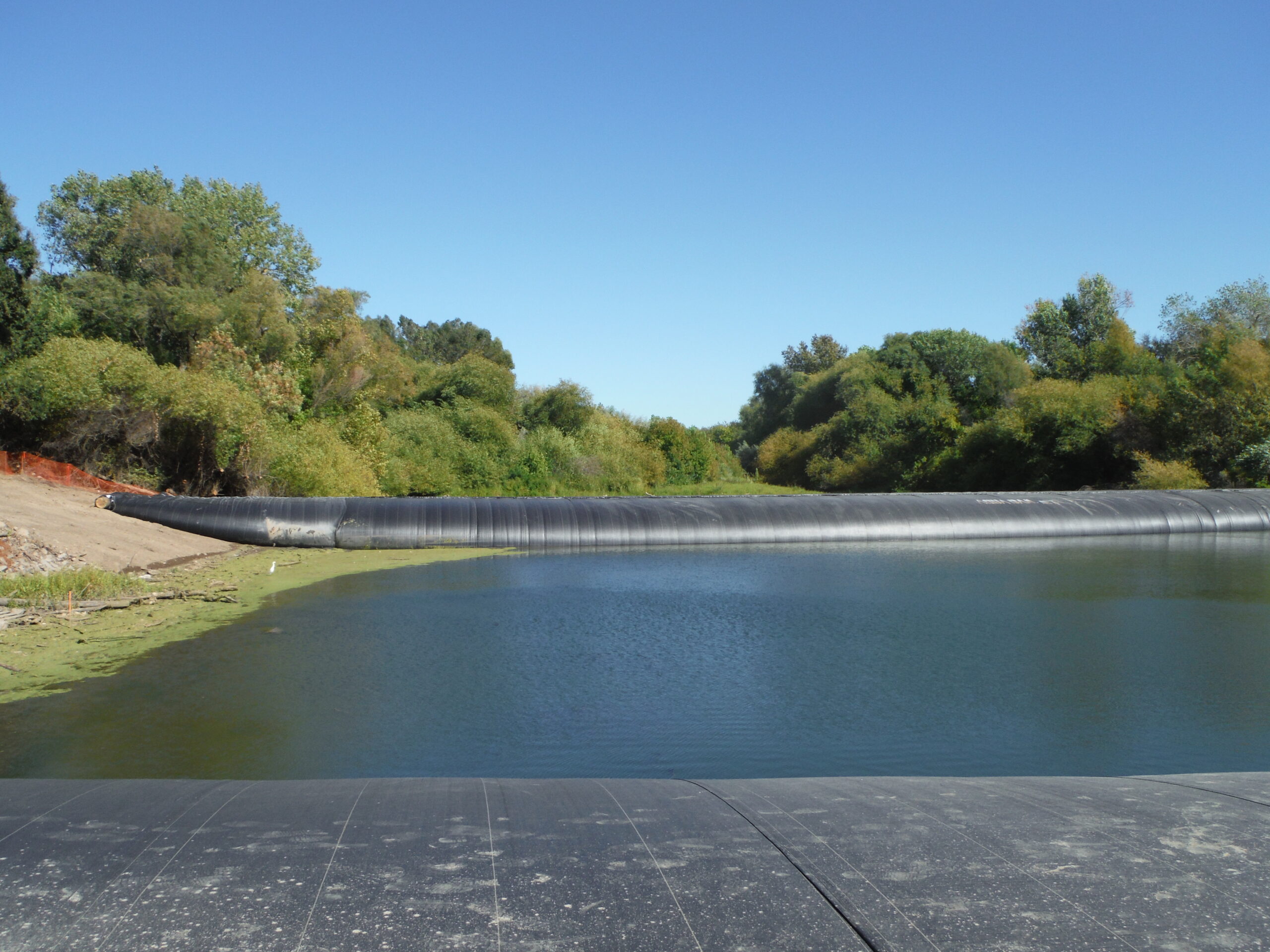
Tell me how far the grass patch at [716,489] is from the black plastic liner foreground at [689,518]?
30.5ft

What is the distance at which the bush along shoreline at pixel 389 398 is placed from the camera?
18.7 m

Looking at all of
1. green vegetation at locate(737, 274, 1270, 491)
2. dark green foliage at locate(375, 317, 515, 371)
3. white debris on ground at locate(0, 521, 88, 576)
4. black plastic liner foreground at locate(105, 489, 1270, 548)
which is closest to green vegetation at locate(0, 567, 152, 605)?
white debris on ground at locate(0, 521, 88, 576)

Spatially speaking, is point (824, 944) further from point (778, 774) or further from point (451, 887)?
point (778, 774)

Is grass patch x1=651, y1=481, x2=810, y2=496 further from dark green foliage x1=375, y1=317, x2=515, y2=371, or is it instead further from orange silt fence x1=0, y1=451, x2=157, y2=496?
dark green foliage x1=375, y1=317, x2=515, y2=371

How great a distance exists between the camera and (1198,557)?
50.1 ft

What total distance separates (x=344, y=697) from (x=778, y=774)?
317 centimetres

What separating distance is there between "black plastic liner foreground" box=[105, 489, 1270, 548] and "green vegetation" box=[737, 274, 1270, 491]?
15.0 feet

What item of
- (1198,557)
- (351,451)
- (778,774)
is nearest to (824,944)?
(778,774)

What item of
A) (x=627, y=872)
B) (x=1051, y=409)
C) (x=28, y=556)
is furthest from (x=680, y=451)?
(x=627, y=872)

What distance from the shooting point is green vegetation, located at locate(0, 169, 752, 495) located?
18250mm

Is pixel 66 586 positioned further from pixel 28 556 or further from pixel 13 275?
pixel 13 275

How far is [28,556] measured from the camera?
33.4 feet

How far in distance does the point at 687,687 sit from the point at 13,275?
60.5 feet

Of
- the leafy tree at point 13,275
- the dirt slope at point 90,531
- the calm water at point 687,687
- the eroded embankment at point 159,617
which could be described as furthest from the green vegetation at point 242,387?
the calm water at point 687,687
